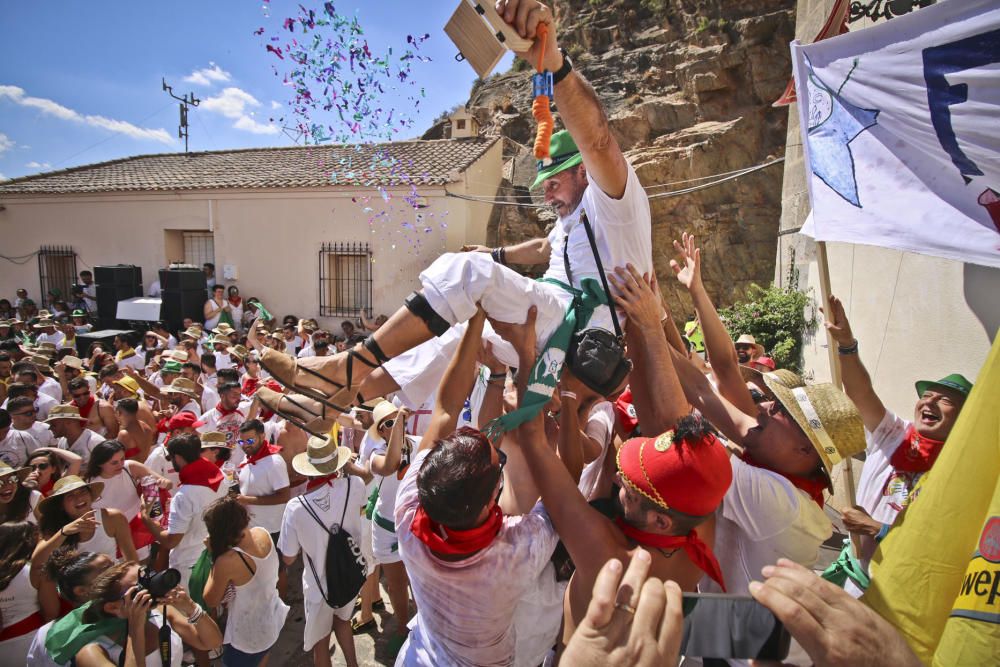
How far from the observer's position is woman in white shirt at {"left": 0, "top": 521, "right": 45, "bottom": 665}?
2.93 metres

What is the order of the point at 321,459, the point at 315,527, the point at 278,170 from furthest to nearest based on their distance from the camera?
the point at 278,170, the point at 321,459, the point at 315,527

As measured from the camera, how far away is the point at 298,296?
47.9 feet

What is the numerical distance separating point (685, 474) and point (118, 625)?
274 cm

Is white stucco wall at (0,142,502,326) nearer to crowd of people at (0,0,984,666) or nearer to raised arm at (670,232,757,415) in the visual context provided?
crowd of people at (0,0,984,666)

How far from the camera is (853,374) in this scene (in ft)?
10.1

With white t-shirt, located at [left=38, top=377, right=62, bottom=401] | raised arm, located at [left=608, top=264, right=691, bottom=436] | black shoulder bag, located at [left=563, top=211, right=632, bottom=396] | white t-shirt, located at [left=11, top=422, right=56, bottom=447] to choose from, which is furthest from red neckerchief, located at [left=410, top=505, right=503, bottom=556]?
white t-shirt, located at [left=38, top=377, right=62, bottom=401]

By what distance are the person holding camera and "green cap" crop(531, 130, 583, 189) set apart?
2.87m

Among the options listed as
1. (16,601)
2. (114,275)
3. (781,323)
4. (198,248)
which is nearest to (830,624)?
(16,601)

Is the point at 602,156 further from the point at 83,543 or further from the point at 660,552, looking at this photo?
the point at 83,543

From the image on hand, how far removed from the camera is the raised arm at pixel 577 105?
1.98 m

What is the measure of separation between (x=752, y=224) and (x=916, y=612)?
46.2 feet

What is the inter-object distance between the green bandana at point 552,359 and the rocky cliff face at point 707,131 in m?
11.6

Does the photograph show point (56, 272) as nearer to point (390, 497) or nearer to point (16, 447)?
point (16, 447)

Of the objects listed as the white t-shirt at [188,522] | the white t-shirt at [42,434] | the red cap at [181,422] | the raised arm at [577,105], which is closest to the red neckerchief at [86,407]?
the white t-shirt at [42,434]
